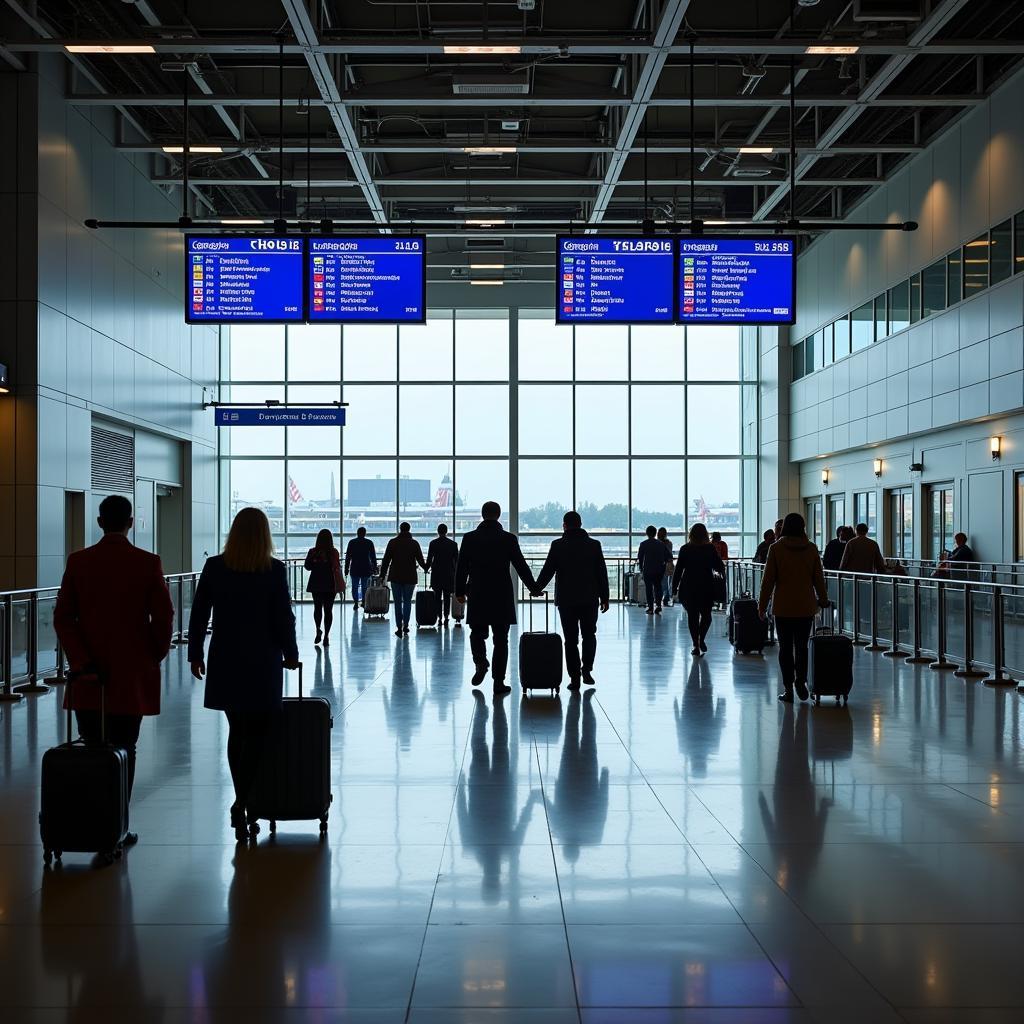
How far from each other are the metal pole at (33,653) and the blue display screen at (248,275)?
4.22 metres

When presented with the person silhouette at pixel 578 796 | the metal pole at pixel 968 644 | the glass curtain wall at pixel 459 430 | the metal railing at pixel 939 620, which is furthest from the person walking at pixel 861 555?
the glass curtain wall at pixel 459 430

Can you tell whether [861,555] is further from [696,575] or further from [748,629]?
[696,575]

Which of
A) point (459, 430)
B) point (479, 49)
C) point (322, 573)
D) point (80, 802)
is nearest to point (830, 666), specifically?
point (80, 802)

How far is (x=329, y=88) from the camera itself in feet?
50.8

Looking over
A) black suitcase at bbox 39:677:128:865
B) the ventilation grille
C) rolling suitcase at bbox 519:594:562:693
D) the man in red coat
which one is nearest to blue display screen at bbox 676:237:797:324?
rolling suitcase at bbox 519:594:562:693

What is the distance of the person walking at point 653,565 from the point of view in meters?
22.8

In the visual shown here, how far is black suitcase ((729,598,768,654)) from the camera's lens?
15.1m

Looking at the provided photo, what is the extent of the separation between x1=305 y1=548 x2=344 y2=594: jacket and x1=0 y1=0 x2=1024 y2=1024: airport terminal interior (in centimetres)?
11

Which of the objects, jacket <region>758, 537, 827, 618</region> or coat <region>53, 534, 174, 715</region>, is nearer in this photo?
coat <region>53, 534, 174, 715</region>

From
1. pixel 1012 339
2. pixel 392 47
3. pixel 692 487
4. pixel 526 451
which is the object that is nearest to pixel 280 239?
pixel 392 47

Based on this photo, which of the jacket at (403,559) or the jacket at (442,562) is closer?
the jacket at (403,559)

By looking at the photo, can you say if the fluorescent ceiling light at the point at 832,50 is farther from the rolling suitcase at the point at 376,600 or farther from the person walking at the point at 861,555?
the rolling suitcase at the point at 376,600

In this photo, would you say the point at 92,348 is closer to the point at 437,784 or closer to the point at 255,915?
the point at 437,784

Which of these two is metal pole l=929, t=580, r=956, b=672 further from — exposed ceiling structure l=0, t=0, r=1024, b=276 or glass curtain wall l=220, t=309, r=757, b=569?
glass curtain wall l=220, t=309, r=757, b=569
